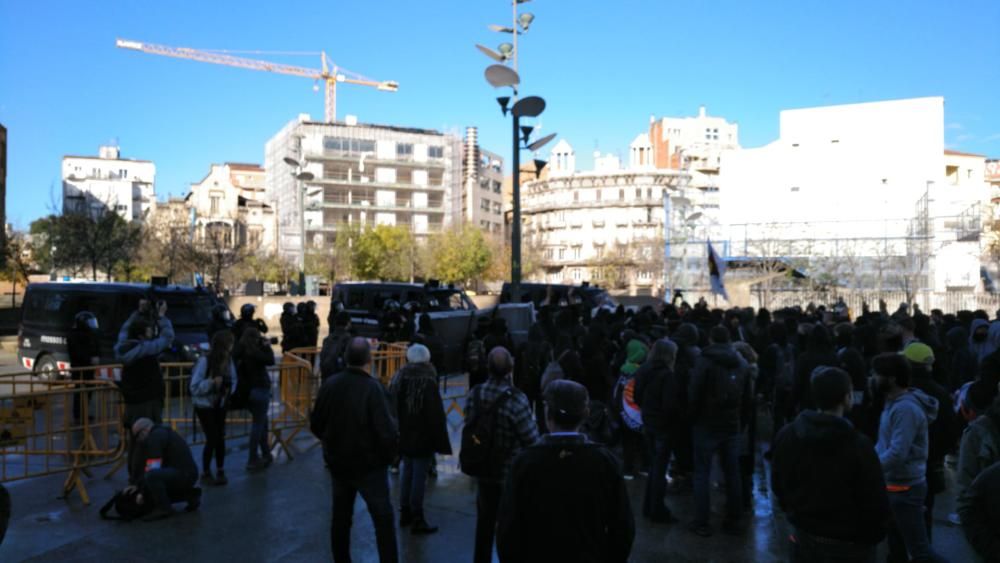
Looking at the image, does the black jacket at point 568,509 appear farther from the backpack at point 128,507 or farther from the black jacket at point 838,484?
the backpack at point 128,507

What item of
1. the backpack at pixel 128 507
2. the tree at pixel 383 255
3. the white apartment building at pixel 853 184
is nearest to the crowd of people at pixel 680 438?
the backpack at pixel 128 507

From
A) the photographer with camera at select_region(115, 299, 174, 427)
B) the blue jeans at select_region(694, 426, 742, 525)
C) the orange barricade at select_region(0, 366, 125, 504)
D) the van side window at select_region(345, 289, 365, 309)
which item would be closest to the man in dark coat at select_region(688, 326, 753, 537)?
the blue jeans at select_region(694, 426, 742, 525)

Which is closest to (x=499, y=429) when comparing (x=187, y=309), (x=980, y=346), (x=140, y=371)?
(x=140, y=371)

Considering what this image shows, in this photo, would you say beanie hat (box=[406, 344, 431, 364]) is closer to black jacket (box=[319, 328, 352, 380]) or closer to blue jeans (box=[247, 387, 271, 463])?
black jacket (box=[319, 328, 352, 380])

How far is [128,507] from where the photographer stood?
6.78 meters

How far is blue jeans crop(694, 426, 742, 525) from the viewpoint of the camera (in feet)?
21.1

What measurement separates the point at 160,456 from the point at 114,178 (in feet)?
332

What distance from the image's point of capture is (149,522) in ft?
22.1

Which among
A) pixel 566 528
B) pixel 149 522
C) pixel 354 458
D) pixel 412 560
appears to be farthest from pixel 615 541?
pixel 149 522

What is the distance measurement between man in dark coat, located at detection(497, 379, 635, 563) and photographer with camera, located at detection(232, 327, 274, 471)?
569cm

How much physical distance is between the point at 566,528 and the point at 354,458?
2229 mm

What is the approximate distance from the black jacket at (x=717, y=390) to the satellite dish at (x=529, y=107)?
9.65m

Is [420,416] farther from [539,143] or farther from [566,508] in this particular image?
[539,143]

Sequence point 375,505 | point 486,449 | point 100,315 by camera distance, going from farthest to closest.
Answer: point 100,315, point 375,505, point 486,449
